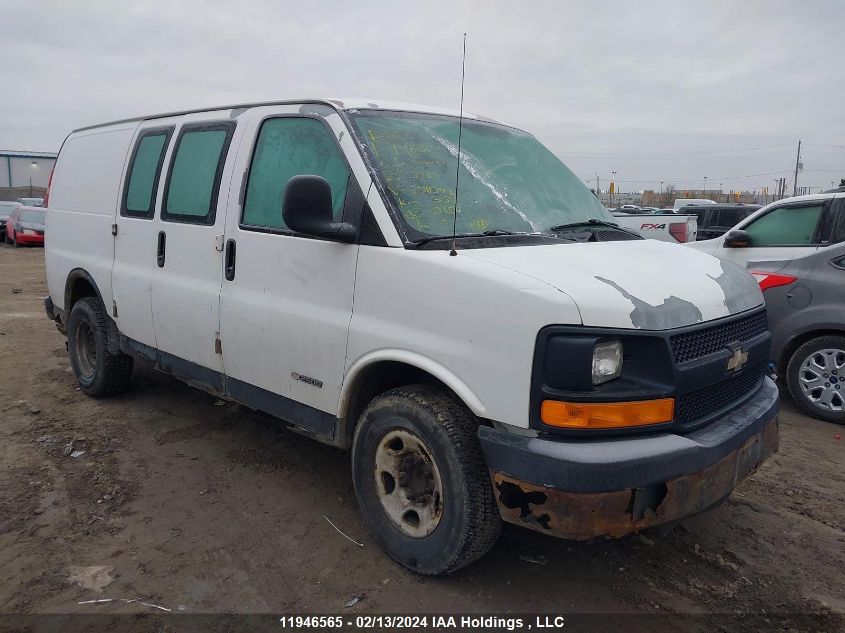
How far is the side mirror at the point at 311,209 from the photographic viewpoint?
2.95 meters

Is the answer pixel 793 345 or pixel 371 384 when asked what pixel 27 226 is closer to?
pixel 371 384

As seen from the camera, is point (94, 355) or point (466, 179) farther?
point (94, 355)

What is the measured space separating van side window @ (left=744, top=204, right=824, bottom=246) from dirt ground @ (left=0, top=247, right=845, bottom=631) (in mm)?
2595

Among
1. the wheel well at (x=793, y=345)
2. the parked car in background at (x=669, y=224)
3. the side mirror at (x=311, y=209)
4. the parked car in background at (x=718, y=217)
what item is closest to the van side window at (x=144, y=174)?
the side mirror at (x=311, y=209)

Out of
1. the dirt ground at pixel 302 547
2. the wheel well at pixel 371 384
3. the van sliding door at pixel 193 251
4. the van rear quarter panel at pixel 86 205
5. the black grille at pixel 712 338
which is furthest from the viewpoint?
the van rear quarter panel at pixel 86 205

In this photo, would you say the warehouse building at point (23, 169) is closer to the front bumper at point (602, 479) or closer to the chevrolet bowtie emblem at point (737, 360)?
A: the front bumper at point (602, 479)

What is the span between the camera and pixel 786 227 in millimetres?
6898

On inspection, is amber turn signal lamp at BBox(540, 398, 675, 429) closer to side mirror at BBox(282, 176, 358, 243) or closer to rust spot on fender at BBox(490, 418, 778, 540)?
rust spot on fender at BBox(490, 418, 778, 540)

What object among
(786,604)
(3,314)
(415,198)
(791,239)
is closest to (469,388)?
(415,198)

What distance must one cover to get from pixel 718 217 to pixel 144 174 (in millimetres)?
16009

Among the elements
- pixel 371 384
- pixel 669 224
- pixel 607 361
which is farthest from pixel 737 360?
pixel 669 224

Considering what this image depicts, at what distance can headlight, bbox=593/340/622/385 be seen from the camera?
2.51 metres

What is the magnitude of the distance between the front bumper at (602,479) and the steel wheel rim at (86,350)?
4.22 m

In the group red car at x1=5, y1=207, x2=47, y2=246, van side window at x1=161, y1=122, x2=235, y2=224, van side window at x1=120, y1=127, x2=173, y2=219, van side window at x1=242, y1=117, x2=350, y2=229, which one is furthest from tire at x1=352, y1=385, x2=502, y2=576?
red car at x1=5, y1=207, x2=47, y2=246
